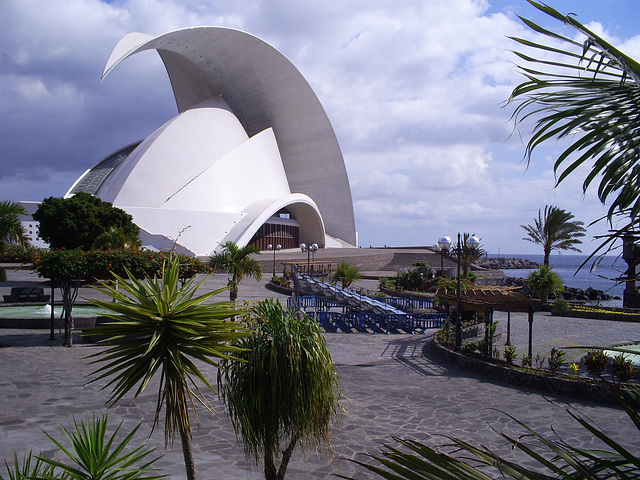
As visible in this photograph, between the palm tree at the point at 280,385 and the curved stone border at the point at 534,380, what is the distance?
3566mm

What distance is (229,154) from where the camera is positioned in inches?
1532

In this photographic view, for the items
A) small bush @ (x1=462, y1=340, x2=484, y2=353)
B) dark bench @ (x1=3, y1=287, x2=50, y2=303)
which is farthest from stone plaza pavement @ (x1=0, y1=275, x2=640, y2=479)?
dark bench @ (x1=3, y1=287, x2=50, y2=303)

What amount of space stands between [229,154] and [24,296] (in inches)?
991

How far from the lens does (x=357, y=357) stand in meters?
9.09

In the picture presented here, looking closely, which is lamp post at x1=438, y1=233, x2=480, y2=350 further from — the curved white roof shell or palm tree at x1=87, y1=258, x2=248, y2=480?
the curved white roof shell

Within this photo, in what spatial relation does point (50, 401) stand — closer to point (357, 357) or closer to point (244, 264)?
point (357, 357)

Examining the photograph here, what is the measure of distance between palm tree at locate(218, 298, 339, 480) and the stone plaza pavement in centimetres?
50

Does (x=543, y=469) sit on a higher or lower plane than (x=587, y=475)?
lower

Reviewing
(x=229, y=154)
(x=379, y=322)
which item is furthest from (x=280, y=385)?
(x=229, y=154)

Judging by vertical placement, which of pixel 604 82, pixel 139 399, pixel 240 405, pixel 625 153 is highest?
pixel 604 82

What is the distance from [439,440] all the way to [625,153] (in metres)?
3.77

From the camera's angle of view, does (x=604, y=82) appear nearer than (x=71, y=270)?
Yes

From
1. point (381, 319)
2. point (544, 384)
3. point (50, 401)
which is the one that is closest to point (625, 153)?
point (544, 384)

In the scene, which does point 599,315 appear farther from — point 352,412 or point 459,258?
point 352,412
